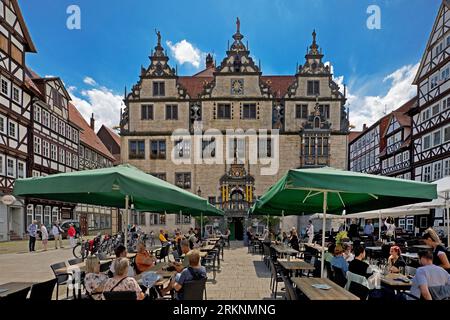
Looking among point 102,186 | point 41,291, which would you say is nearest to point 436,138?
point 102,186

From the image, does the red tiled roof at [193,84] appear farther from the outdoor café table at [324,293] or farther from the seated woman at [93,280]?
the outdoor café table at [324,293]

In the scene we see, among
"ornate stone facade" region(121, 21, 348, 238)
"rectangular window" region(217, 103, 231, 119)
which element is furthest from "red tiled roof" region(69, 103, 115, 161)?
"rectangular window" region(217, 103, 231, 119)

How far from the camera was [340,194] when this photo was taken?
745 cm

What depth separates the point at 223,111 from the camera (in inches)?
1264

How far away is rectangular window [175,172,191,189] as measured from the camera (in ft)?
106

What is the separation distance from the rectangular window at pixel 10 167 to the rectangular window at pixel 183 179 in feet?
42.4

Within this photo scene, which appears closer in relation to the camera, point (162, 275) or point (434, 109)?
point (162, 275)

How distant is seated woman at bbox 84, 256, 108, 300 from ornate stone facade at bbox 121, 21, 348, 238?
26480 millimetres

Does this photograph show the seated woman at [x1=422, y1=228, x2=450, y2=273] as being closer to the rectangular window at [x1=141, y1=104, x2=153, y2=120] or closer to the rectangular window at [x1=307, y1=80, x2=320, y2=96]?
the rectangular window at [x1=307, y1=80, x2=320, y2=96]

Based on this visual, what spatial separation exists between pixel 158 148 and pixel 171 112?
357 cm

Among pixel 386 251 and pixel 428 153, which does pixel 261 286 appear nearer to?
pixel 386 251

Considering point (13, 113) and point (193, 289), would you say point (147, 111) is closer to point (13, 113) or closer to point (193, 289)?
point (13, 113)
